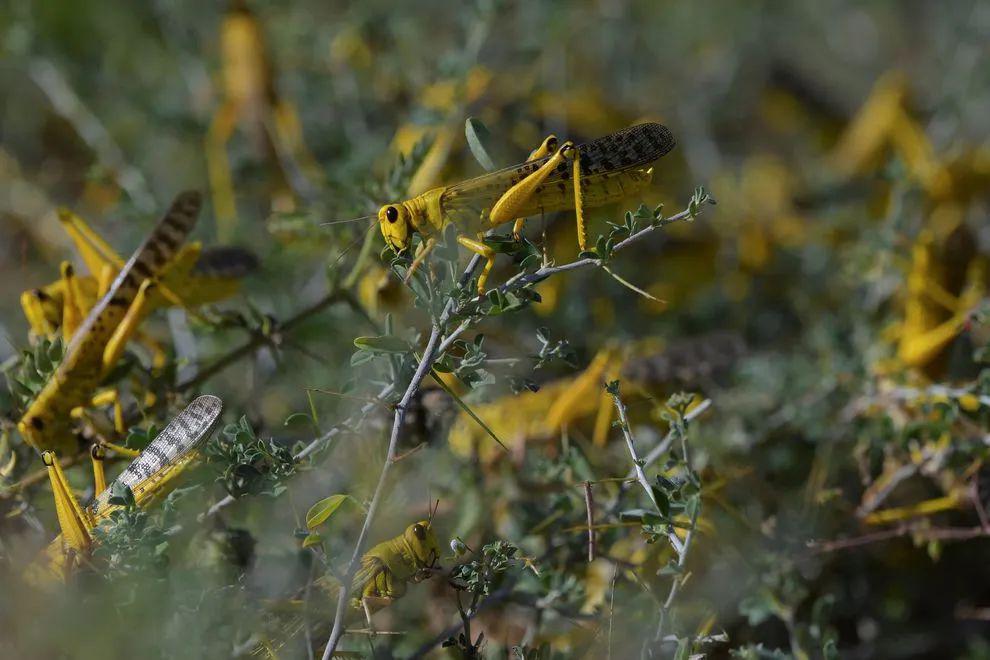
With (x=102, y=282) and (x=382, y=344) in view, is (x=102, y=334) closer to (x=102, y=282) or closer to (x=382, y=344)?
(x=102, y=282)

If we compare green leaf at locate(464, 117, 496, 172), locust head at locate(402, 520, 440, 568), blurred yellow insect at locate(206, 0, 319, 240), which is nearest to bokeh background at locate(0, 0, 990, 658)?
blurred yellow insect at locate(206, 0, 319, 240)

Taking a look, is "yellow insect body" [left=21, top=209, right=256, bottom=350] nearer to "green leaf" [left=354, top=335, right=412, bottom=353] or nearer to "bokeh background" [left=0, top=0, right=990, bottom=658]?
"bokeh background" [left=0, top=0, right=990, bottom=658]

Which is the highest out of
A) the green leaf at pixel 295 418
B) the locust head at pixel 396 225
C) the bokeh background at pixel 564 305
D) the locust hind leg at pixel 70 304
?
the locust head at pixel 396 225

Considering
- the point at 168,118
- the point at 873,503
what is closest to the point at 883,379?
the point at 873,503

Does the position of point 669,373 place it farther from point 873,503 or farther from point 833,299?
point 833,299

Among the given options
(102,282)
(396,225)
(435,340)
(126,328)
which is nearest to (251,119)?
(102,282)

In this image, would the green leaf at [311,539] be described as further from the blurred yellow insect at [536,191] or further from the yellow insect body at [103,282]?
the yellow insect body at [103,282]

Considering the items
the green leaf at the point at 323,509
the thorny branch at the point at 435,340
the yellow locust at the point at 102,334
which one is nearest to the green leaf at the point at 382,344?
the thorny branch at the point at 435,340
